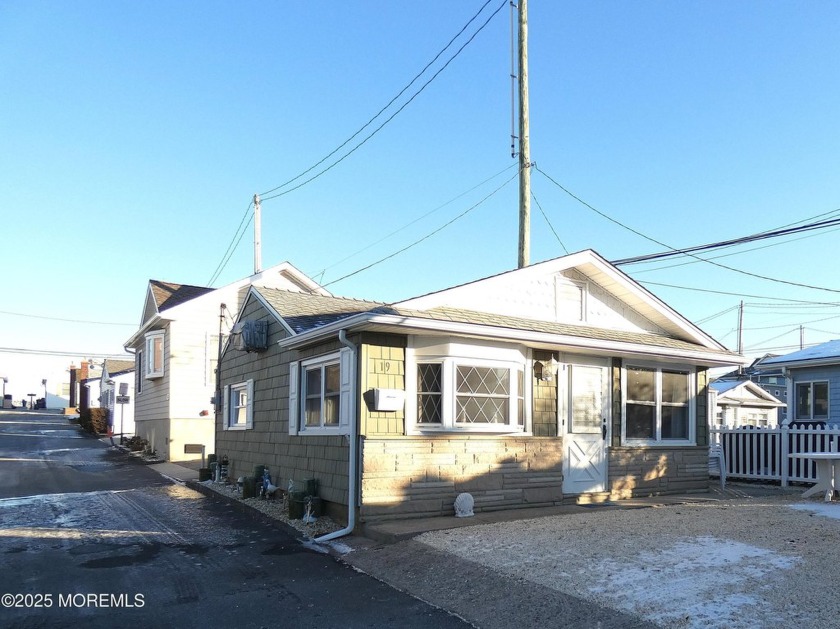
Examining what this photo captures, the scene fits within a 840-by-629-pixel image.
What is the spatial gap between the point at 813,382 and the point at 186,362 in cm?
1835

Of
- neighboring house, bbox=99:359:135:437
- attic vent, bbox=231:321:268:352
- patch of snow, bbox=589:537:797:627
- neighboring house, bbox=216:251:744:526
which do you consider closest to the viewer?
patch of snow, bbox=589:537:797:627

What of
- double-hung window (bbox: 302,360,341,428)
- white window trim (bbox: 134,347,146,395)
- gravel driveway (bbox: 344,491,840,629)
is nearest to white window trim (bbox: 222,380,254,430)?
double-hung window (bbox: 302,360,341,428)

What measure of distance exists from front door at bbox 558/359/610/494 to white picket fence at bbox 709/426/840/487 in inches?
190

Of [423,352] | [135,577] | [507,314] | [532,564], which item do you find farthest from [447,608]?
[507,314]


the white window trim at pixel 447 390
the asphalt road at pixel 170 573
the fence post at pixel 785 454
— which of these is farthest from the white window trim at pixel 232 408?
the fence post at pixel 785 454

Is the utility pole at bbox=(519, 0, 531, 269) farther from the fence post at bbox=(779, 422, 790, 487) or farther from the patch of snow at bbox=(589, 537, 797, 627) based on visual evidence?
the patch of snow at bbox=(589, 537, 797, 627)

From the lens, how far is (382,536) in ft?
27.8

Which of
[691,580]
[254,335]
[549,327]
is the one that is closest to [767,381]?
[549,327]

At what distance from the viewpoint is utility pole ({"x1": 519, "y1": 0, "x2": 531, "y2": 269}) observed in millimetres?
14430

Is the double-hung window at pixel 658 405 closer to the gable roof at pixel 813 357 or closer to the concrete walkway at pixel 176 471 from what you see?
the gable roof at pixel 813 357

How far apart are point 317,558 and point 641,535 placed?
369cm

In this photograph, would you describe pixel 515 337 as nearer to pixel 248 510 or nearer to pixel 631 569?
pixel 631 569

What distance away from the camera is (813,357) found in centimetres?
1892

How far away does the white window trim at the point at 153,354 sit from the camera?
22.6m
